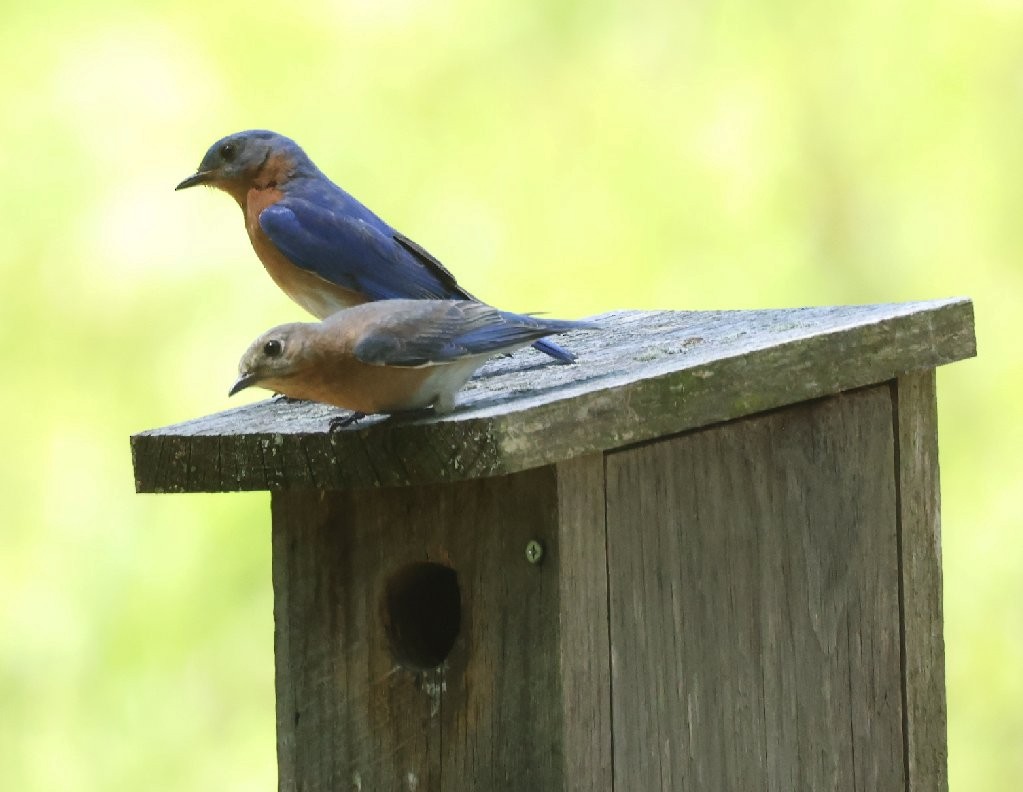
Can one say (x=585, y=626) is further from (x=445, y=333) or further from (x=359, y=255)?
(x=359, y=255)

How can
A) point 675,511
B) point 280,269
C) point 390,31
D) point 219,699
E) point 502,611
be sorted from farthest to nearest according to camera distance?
point 390,31 → point 219,699 → point 280,269 → point 675,511 → point 502,611

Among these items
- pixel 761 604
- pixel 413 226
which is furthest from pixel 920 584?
pixel 413 226

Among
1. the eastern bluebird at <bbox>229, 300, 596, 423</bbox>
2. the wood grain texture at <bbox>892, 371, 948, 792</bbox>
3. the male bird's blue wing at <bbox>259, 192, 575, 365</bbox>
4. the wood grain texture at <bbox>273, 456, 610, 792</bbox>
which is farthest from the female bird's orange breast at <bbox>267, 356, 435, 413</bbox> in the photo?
the wood grain texture at <bbox>892, 371, 948, 792</bbox>

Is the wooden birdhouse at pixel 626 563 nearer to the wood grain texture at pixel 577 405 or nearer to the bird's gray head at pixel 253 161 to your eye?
the wood grain texture at pixel 577 405

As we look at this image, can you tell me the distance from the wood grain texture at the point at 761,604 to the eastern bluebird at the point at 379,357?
1.05ft

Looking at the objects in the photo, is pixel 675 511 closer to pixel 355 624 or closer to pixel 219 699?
pixel 355 624

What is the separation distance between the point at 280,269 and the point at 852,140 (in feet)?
8.11

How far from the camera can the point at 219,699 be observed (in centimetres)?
533

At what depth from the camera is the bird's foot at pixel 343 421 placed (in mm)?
2752

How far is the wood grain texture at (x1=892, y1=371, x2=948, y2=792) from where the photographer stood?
11.0ft

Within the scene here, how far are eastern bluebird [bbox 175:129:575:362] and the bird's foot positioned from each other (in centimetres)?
53

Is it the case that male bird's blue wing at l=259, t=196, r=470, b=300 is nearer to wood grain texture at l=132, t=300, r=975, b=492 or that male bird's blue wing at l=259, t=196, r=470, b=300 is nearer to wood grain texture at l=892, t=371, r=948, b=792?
wood grain texture at l=132, t=300, r=975, b=492

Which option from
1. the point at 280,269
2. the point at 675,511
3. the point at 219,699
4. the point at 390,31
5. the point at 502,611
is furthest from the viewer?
the point at 390,31

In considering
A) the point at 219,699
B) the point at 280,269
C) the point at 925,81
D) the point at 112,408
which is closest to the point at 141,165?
the point at 112,408
